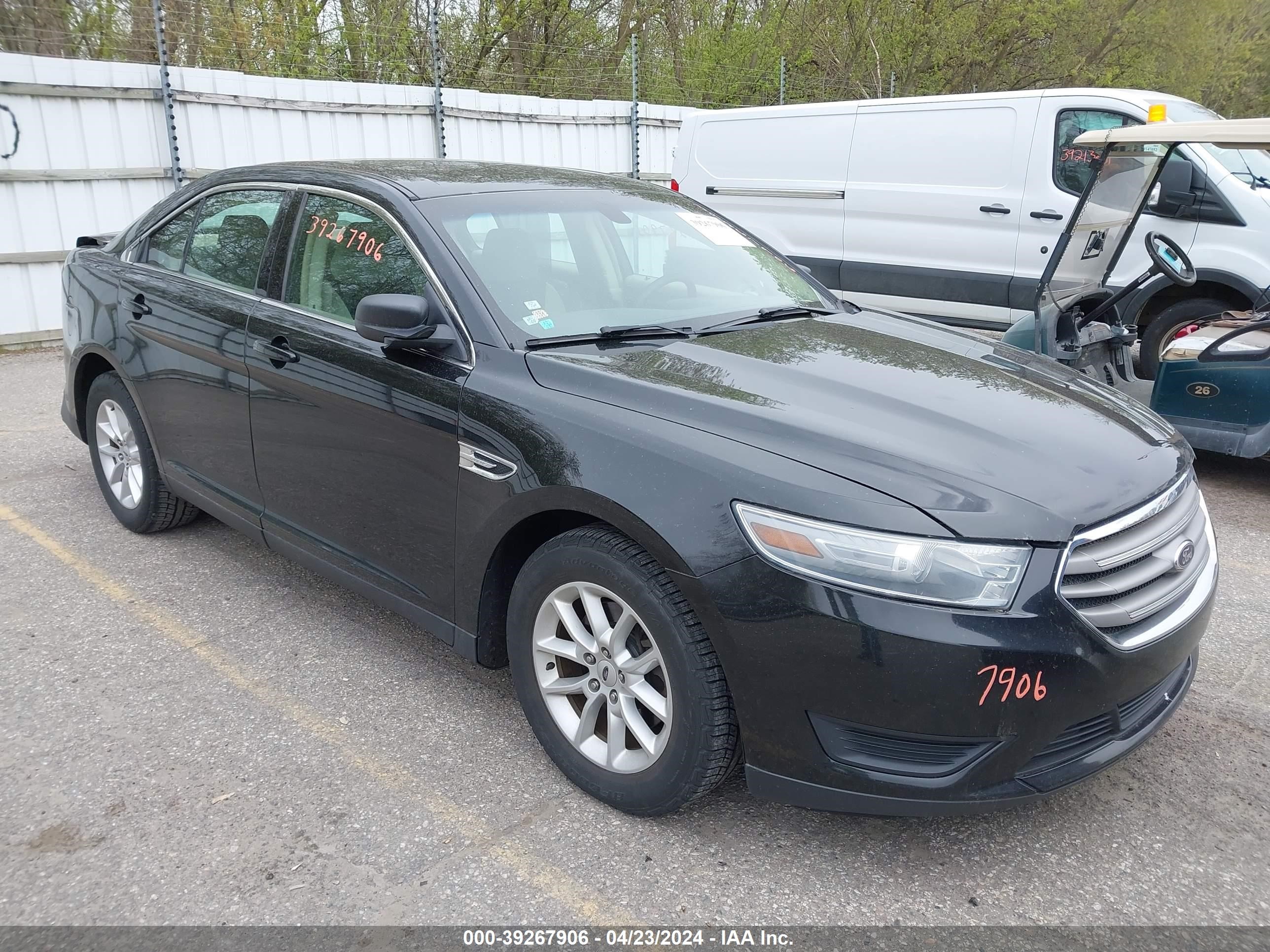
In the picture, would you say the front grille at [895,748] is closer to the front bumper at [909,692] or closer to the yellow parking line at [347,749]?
the front bumper at [909,692]

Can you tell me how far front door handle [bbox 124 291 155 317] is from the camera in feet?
13.8

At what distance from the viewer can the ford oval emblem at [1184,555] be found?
8.42 feet

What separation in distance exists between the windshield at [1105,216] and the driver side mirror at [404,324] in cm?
370

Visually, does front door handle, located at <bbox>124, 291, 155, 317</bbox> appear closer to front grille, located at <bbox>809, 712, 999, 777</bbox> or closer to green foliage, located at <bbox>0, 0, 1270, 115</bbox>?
front grille, located at <bbox>809, 712, 999, 777</bbox>

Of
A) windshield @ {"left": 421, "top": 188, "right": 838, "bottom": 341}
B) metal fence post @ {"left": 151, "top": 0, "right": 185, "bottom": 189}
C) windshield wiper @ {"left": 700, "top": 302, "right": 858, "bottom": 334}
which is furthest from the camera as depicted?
metal fence post @ {"left": 151, "top": 0, "right": 185, "bottom": 189}

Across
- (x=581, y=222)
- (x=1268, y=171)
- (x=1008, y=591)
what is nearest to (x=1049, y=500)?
(x=1008, y=591)

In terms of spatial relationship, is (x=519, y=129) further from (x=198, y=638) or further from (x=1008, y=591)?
(x=1008, y=591)

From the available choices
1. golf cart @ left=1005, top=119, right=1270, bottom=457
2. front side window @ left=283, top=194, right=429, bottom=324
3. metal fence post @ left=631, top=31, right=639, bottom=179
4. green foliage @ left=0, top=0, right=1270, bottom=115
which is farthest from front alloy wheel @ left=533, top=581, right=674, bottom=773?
metal fence post @ left=631, top=31, right=639, bottom=179

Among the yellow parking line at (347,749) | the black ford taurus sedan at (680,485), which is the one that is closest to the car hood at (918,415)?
the black ford taurus sedan at (680,485)

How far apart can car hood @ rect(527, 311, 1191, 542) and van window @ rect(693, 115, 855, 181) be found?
17.8 feet

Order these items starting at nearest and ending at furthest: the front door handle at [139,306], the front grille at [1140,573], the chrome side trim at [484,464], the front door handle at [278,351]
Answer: the front grille at [1140,573], the chrome side trim at [484,464], the front door handle at [278,351], the front door handle at [139,306]

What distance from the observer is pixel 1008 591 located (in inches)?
86.6

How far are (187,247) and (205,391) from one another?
75 centimetres

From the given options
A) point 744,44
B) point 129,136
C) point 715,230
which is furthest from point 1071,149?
point 744,44
